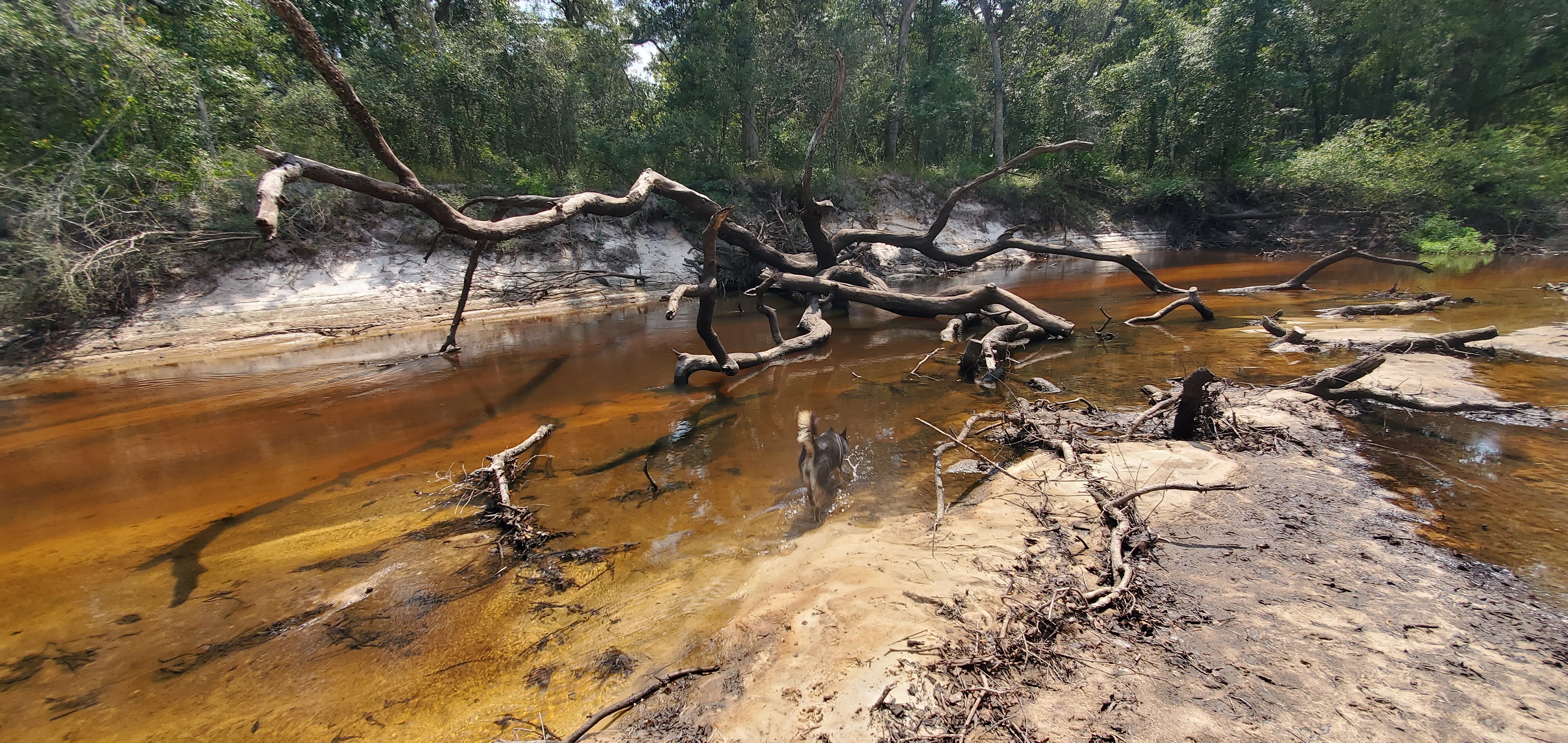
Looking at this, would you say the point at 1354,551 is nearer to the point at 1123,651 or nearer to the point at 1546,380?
the point at 1123,651

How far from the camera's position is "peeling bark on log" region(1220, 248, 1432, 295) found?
9.07m

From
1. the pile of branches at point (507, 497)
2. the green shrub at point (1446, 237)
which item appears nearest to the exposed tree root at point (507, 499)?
the pile of branches at point (507, 497)

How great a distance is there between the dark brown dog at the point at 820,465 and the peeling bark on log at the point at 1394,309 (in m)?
8.83

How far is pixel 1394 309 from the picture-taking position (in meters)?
7.92

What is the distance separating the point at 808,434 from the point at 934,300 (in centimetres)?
530

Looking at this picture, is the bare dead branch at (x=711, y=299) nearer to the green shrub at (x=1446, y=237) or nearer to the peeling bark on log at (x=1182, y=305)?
the peeling bark on log at (x=1182, y=305)

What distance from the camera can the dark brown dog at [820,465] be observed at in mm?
3697

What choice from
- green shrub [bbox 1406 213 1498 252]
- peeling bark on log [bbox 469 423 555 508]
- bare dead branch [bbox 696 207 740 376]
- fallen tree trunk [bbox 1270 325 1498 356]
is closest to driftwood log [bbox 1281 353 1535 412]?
fallen tree trunk [bbox 1270 325 1498 356]

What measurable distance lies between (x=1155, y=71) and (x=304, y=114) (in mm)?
27964

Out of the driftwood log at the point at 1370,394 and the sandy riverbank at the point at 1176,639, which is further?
the driftwood log at the point at 1370,394

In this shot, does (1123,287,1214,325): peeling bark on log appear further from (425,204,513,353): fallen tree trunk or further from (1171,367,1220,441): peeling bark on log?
(425,204,513,353): fallen tree trunk

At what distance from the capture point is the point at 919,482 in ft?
13.4

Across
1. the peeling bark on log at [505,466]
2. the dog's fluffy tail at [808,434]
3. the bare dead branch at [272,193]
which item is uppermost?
the bare dead branch at [272,193]

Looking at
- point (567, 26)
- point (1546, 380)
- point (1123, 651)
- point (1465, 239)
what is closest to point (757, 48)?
point (567, 26)
